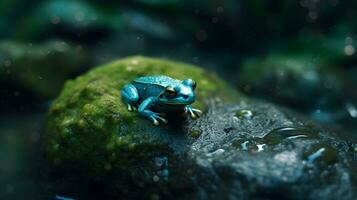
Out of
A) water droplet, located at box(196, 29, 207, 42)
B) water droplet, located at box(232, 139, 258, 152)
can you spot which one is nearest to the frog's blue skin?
water droplet, located at box(232, 139, 258, 152)

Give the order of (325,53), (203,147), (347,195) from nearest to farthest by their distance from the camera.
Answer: (347,195), (203,147), (325,53)

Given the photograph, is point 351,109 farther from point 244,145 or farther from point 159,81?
point 159,81

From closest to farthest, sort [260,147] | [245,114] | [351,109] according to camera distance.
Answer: [260,147] < [245,114] < [351,109]

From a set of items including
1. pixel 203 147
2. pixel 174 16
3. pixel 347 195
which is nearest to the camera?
pixel 347 195

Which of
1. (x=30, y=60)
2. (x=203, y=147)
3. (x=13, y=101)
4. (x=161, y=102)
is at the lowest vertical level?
(x=13, y=101)

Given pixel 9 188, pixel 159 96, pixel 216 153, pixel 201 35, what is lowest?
pixel 9 188

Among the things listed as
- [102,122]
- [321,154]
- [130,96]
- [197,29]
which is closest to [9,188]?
[102,122]

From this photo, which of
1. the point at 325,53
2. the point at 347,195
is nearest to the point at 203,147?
the point at 347,195

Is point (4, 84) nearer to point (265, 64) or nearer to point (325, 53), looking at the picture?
point (265, 64)
